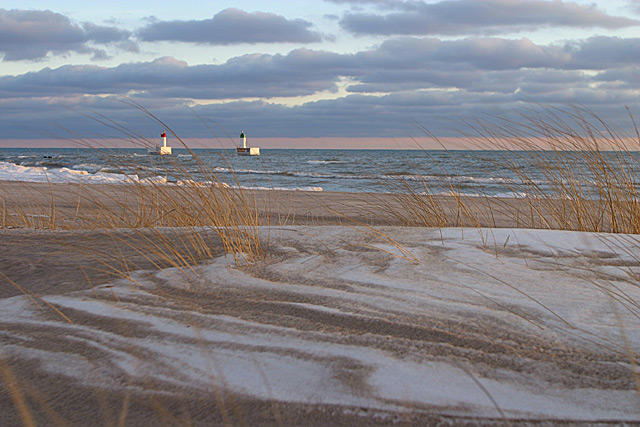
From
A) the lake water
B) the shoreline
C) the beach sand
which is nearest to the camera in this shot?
the beach sand

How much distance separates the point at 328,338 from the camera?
44.9 inches

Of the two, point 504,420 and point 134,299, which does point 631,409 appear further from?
point 134,299

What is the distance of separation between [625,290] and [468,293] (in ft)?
1.67

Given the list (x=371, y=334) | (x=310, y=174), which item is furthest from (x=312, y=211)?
(x=310, y=174)

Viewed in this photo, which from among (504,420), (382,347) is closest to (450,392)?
(504,420)

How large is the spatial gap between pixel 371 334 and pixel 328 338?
11 centimetres

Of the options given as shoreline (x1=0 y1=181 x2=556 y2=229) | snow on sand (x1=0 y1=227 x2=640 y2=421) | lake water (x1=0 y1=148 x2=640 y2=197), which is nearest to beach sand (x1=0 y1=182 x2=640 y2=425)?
snow on sand (x1=0 y1=227 x2=640 y2=421)

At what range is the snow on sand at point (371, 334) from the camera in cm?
91

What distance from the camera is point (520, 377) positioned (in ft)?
3.13

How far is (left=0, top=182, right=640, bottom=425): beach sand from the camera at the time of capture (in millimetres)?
867

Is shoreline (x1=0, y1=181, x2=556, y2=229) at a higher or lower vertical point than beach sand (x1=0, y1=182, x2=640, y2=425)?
lower

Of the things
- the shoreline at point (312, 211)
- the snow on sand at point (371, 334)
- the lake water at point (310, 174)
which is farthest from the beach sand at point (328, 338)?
the shoreline at point (312, 211)

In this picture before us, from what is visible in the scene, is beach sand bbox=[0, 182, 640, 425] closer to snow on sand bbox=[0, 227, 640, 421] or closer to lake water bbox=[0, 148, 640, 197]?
snow on sand bbox=[0, 227, 640, 421]

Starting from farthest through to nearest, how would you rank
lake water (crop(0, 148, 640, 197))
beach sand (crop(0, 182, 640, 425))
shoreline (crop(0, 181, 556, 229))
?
1. shoreline (crop(0, 181, 556, 229))
2. lake water (crop(0, 148, 640, 197))
3. beach sand (crop(0, 182, 640, 425))
